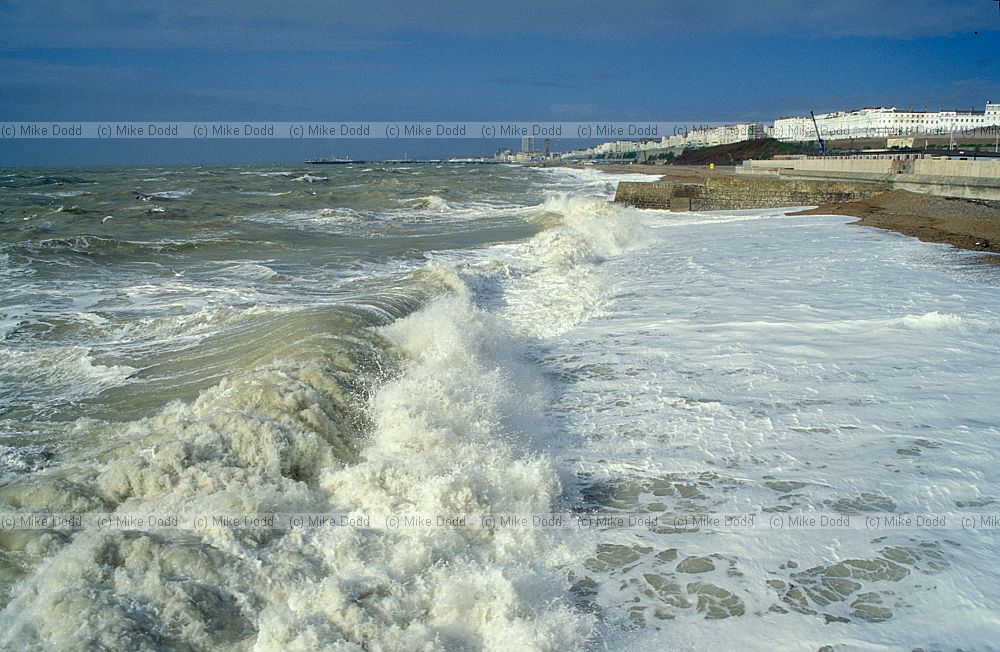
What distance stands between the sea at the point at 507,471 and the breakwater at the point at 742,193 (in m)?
16.2

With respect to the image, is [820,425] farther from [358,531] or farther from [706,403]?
[358,531]

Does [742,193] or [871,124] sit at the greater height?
[871,124]

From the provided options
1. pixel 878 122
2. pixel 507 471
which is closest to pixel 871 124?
pixel 878 122

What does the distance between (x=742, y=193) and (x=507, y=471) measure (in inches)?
1008

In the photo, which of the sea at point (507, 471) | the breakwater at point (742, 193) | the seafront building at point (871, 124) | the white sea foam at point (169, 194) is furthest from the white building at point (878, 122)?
the sea at point (507, 471)

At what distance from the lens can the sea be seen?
321 centimetres

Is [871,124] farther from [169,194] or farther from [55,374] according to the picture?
[55,374]

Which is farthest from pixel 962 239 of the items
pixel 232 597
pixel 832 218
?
pixel 232 597

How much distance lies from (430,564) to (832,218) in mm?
19777

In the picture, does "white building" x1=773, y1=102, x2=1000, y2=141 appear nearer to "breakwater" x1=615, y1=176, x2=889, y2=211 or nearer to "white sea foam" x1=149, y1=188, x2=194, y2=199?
"breakwater" x1=615, y1=176, x2=889, y2=211

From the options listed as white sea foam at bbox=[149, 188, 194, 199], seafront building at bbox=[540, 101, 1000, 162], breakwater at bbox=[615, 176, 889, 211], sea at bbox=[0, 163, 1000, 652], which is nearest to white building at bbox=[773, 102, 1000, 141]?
seafront building at bbox=[540, 101, 1000, 162]

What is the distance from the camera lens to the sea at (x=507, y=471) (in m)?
3.21

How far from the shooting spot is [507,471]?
4.47 meters

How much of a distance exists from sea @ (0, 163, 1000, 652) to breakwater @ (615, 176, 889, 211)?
638 inches
